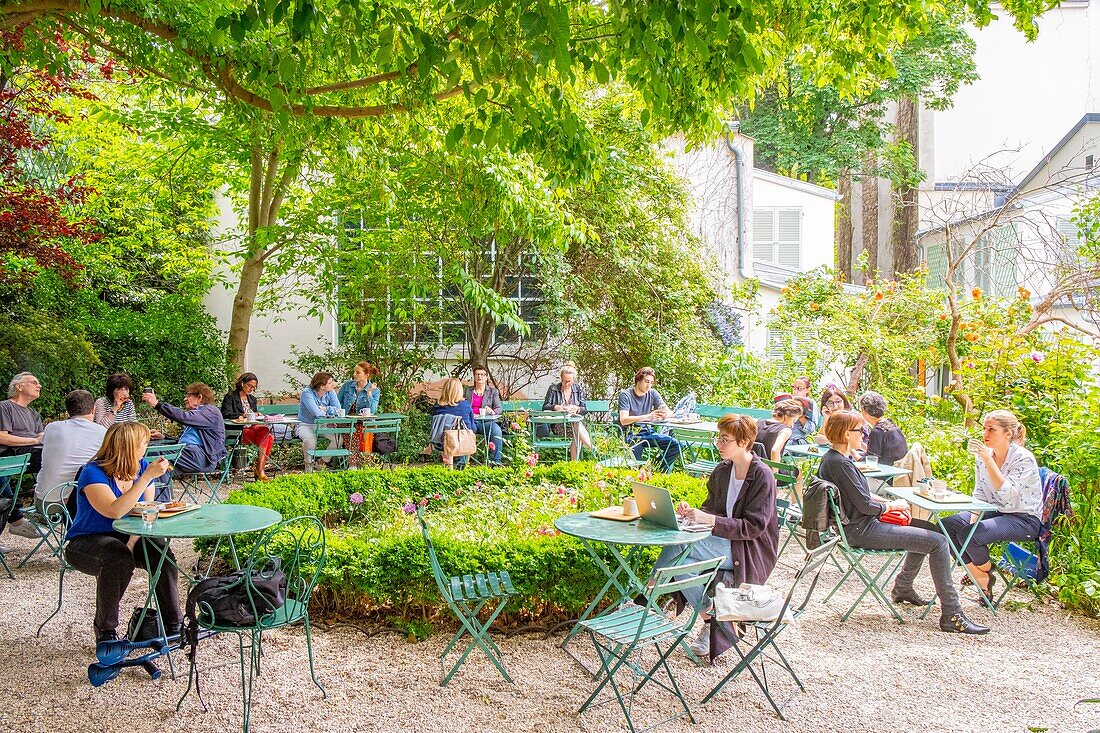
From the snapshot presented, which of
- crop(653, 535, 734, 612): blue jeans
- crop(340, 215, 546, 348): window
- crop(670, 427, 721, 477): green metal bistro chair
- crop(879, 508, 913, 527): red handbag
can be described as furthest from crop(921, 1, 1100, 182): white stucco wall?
crop(653, 535, 734, 612): blue jeans

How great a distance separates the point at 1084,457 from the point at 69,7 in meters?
7.78

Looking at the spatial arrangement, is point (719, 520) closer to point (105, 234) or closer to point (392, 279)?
point (392, 279)

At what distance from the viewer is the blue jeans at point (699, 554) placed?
526 centimetres

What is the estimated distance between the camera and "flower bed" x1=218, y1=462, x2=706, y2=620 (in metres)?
5.62

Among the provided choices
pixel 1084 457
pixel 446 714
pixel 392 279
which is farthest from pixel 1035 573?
pixel 392 279

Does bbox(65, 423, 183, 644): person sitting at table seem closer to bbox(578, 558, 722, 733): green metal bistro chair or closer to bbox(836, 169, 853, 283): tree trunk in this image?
bbox(578, 558, 722, 733): green metal bistro chair

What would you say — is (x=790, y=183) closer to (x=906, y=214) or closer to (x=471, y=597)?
(x=906, y=214)

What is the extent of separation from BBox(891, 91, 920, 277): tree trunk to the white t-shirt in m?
20.0

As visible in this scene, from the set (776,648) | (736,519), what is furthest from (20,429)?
(776,648)

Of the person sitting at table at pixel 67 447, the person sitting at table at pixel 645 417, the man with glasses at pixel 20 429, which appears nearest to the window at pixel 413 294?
the person sitting at table at pixel 645 417

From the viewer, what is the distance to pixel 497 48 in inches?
179

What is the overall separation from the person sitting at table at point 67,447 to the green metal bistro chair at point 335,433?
3106mm

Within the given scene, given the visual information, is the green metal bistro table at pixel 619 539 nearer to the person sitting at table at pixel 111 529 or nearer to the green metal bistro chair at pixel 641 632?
the green metal bistro chair at pixel 641 632

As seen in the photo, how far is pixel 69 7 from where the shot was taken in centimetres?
543
